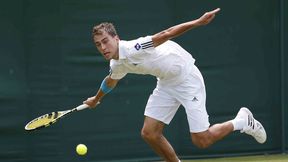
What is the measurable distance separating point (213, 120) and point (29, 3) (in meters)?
2.77

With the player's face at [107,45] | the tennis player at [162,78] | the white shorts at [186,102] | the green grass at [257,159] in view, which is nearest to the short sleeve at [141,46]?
the tennis player at [162,78]

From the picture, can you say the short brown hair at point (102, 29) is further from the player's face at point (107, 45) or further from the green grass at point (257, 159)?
the green grass at point (257, 159)

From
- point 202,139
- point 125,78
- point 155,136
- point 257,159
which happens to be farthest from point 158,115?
point 257,159

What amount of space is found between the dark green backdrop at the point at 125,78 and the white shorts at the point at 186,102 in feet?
5.88

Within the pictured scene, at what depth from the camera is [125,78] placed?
840 centimetres

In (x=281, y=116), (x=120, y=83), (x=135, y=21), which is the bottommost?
(x=281, y=116)

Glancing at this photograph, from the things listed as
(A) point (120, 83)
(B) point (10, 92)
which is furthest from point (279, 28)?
(B) point (10, 92)

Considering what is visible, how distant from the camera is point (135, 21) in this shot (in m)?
8.42

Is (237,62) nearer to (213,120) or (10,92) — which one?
(213,120)

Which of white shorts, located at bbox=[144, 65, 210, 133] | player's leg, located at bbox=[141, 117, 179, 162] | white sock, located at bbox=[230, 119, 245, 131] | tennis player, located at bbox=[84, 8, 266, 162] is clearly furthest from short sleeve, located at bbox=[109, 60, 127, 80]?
white sock, located at bbox=[230, 119, 245, 131]

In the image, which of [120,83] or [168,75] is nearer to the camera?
[168,75]

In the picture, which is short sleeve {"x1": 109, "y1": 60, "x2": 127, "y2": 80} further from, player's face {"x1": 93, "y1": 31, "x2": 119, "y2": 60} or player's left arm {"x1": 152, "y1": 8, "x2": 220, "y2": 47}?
player's left arm {"x1": 152, "y1": 8, "x2": 220, "y2": 47}

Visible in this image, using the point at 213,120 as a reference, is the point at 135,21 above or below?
above

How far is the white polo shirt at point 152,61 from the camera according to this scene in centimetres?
609
